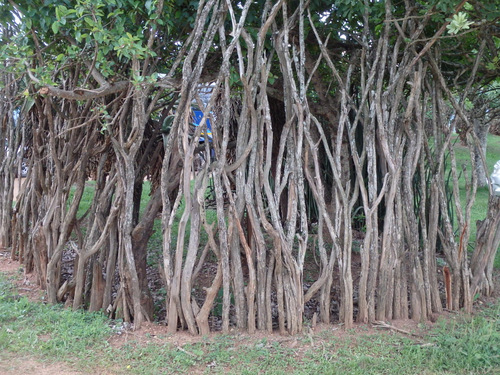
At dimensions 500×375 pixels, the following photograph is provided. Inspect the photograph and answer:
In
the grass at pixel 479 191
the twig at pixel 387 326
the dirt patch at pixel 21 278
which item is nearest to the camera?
the twig at pixel 387 326

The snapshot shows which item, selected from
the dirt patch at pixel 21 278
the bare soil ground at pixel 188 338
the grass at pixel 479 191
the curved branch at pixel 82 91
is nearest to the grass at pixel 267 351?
the bare soil ground at pixel 188 338

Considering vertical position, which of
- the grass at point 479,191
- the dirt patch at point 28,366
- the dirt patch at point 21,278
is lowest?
the dirt patch at point 28,366

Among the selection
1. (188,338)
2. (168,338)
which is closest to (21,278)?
(168,338)

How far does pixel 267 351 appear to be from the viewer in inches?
130

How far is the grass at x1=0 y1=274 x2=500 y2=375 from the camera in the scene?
3.13 metres

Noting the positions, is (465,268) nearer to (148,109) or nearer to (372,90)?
(372,90)

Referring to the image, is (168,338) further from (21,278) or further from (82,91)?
(21,278)

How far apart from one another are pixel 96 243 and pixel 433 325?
275 cm

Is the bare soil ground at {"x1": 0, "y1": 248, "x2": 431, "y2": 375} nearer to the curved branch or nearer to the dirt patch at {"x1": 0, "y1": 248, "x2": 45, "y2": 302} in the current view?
the dirt patch at {"x1": 0, "y1": 248, "x2": 45, "y2": 302}

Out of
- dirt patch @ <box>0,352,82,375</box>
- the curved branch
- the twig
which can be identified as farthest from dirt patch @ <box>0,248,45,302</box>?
the twig

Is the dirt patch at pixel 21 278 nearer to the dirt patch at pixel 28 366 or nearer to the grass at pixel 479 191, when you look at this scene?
the dirt patch at pixel 28 366

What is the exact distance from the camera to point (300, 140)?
361 centimetres

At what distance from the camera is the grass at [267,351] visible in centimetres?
313

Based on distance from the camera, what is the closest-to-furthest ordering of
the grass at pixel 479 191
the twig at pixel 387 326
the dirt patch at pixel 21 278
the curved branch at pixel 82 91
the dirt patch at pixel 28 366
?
the dirt patch at pixel 28 366, the curved branch at pixel 82 91, the twig at pixel 387 326, the dirt patch at pixel 21 278, the grass at pixel 479 191
